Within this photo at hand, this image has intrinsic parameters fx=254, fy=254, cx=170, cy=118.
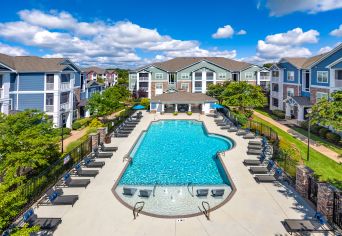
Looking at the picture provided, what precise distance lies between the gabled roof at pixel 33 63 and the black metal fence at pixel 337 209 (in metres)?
31.2

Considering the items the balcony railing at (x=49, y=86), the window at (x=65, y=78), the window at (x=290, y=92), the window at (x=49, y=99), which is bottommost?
the window at (x=49, y=99)

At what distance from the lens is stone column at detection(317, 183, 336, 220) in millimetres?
11156

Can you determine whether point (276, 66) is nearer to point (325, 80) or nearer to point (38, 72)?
point (325, 80)

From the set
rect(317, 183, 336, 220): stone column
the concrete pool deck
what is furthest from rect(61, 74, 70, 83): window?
rect(317, 183, 336, 220): stone column

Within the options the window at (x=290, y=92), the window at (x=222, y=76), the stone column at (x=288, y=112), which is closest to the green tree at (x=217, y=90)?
the window at (x=222, y=76)

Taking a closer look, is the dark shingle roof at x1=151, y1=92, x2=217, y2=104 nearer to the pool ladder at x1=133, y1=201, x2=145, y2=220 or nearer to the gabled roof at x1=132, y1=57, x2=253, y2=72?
the gabled roof at x1=132, y1=57, x2=253, y2=72

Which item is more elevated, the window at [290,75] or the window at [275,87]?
the window at [290,75]

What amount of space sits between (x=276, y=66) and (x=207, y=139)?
26070 mm

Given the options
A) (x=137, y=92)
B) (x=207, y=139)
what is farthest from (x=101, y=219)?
(x=137, y=92)

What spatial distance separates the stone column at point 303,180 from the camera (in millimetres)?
13457

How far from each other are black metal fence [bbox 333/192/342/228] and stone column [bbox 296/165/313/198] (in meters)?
2.35

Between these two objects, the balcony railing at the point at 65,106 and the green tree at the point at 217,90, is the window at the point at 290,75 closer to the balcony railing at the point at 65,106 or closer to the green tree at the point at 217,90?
the green tree at the point at 217,90

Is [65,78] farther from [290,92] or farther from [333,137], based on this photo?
[290,92]

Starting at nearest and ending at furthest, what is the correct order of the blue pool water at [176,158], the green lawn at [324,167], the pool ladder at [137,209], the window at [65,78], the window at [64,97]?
the pool ladder at [137,209] → the green lawn at [324,167] → the blue pool water at [176,158] → the window at [65,78] → the window at [64,97]
